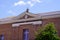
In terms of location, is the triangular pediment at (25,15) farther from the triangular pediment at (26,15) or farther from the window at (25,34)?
the window at (25,34)

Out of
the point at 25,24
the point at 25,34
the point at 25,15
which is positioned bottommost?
the point at 25,34

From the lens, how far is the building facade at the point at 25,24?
76.6 feet

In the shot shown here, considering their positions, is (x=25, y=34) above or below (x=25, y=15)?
below

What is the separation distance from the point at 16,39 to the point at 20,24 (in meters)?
1.77

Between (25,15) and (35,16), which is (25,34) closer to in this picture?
(25,15)

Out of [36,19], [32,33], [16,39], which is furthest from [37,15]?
[16,39]

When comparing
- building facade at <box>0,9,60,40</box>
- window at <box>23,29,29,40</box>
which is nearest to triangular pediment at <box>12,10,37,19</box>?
building facade at <box>0,9,60,40</box>

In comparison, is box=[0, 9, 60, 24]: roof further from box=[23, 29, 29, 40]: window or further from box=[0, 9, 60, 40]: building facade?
box=[23, 29, 29, 40]: window

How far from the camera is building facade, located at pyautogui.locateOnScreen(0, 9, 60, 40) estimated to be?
23344 millimetres

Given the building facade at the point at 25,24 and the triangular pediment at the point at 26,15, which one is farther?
the triangular pediment at the point at 26,15

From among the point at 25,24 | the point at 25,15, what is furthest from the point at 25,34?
the point at 25,15

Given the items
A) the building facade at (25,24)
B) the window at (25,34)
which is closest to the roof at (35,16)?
the building facade at (25,24)

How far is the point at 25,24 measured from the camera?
82.3 feet

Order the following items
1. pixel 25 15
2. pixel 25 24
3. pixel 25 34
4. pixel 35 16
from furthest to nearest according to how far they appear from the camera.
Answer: pixel 25 34 → pixel 25 15 → pixel 25 24 → pixel 35 16
